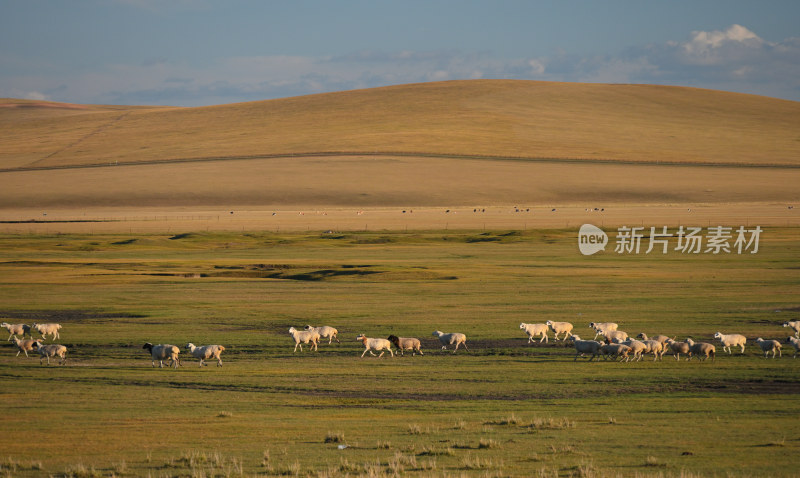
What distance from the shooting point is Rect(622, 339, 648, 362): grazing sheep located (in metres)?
24.3

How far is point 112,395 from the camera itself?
20312 millimetres

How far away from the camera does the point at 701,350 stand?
2408 cm

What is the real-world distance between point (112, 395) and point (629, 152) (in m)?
131

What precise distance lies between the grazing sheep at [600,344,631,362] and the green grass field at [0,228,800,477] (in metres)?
0.97

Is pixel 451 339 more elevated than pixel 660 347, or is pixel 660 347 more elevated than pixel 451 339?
pixel 660 347

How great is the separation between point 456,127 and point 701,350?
134662 millimetres

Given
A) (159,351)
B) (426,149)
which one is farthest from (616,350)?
(426,149)

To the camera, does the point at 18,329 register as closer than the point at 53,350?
No

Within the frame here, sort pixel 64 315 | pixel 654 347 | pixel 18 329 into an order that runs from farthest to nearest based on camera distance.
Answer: pixel 64 315
pixel 18 329
pixel 654 347

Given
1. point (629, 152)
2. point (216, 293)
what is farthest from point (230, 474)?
point (629, 152)

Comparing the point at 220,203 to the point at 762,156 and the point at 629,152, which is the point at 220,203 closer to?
the point at 629,152

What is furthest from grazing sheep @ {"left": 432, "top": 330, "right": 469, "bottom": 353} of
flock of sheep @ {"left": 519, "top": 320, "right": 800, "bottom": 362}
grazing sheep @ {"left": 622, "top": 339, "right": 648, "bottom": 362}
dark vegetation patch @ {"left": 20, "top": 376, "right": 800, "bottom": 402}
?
dark vegetation patch @ {"left": 20, "top": 376, "right": 800, "bottom": 402}

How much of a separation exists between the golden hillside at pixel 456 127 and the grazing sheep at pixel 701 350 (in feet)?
382

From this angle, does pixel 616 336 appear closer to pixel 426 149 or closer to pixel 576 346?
pixel 576 346
